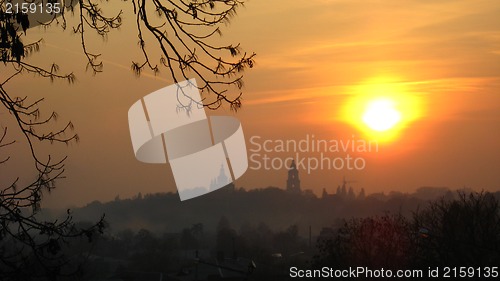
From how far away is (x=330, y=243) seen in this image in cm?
3772

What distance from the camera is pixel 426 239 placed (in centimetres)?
2927

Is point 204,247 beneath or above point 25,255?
above

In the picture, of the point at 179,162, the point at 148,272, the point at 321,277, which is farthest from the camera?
the point at 148,272

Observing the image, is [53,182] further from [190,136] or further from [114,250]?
[114,250]

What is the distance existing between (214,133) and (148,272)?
160 ft

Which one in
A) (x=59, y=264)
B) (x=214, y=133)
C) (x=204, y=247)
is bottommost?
(x=59, y=264)

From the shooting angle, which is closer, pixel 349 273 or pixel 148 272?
pixel 349 273

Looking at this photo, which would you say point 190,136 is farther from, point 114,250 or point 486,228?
point 114,250

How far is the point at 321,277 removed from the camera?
119 ft

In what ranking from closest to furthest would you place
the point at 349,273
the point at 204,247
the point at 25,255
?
1. the point at 25,255
2. the point at 349,273
3. the point at 204,247

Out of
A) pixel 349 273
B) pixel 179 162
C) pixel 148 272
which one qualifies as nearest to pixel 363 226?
pixel 349 273

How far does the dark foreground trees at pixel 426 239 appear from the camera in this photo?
27.7 metres

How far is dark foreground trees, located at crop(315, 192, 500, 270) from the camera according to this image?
27672 millimetres

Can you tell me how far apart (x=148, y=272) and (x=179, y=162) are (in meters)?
47.2
